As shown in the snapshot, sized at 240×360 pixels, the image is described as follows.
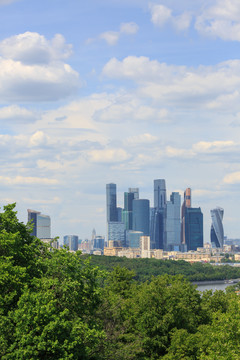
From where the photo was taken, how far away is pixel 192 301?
152 ft

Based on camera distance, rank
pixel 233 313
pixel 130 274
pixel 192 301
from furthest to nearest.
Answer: pixel 130 274 → pixel 192 301 → pixel 233 313

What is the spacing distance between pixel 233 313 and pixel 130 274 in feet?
93.3

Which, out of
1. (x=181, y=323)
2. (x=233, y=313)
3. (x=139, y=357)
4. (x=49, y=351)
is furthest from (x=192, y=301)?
(x=49, y=351)

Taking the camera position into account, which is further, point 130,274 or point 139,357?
point 130,274

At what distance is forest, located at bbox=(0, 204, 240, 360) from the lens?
79.5 feet

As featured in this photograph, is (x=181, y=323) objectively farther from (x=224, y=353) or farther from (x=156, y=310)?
(x=224, y=353)

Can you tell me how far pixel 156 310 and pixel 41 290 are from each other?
1661 cm

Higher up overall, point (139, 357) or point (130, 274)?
point (130, 274)

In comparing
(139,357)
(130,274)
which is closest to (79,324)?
(139,357)

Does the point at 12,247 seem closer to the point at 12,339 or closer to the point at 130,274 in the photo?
the point at 12,339

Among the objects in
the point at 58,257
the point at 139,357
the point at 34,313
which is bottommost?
the point at 139,357

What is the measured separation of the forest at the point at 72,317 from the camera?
79.5 ft

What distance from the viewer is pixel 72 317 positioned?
88.5 ft

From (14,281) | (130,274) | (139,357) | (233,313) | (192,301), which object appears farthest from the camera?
(130,274)
